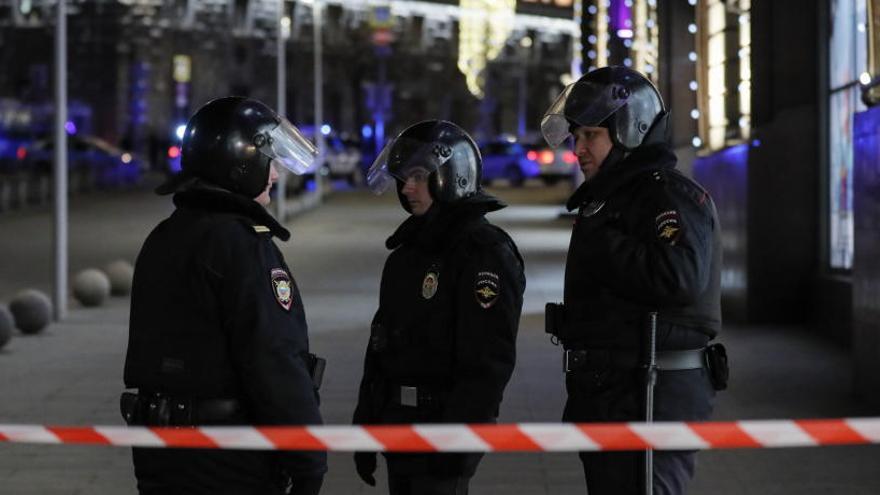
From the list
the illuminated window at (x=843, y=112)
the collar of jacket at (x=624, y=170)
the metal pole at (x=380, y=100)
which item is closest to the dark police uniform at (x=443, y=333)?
the collar of jacket at (x=624, y=170)

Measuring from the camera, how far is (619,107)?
5.08 meters

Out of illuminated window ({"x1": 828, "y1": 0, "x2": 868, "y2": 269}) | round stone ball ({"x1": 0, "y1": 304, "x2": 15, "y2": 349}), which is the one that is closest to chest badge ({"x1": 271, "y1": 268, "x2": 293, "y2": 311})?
round stone ball ({"x1": 0, "y1": 304, "x2": 15, "y2": 349})

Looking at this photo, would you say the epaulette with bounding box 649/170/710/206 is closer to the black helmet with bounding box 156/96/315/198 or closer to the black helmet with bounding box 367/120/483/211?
the black helmet with bounding box 367/120/483/211

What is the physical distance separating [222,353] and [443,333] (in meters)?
0.93

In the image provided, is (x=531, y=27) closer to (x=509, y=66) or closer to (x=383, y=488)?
(x=509, y=66)

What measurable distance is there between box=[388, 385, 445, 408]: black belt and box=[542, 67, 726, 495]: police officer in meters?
0.40

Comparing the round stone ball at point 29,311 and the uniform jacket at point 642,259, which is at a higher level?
the uniform jacket at point 642,259

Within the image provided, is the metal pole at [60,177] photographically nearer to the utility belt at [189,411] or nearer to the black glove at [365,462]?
the black glove at [365,462]

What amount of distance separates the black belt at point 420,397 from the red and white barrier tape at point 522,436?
725 millimetres

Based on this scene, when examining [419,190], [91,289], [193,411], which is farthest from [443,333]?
[91,289]

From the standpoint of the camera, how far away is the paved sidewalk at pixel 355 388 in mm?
8258

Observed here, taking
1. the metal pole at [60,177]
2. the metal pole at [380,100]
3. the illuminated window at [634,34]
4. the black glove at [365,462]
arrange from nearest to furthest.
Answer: the black glove at [365,462] < the metal pole at [60,177] < the illuminated window at [634,34] < the metal pole at [380,100]

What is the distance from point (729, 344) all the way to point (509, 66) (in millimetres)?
74540

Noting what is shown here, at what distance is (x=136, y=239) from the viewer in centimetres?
2761
